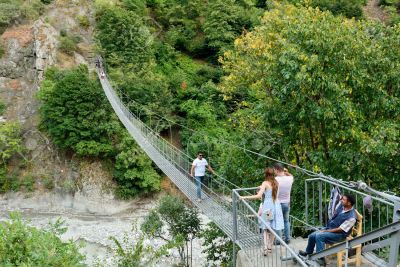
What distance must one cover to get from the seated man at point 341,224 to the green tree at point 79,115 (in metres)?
11.1

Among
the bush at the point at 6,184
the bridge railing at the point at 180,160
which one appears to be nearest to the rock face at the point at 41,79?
the bush at the point at 6,184

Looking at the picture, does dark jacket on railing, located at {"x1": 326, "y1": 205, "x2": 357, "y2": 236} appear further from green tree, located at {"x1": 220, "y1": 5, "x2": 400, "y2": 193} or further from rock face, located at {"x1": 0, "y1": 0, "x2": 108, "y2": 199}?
rock face, located at {"x1": 0, "y1": 0, "x2": 108, "y2": 199}

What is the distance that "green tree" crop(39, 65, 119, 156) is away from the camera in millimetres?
13320

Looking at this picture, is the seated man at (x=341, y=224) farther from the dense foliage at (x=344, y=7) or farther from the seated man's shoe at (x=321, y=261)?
the dense foliage at (x=344, y=7)

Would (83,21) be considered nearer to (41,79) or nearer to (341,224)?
(41,79)

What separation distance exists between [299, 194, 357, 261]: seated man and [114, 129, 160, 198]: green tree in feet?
34.3

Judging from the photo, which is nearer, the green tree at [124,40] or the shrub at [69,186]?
the shrub at [69,186]

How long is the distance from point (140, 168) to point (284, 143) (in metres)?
8.31

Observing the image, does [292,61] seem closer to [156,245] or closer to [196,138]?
[156,245]

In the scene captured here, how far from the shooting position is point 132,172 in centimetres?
1322

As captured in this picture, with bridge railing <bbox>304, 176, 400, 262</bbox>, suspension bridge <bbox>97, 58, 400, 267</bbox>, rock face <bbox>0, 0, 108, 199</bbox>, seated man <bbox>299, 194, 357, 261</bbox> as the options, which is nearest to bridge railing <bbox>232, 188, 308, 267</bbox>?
suspension bridge <bbox>97, 58, 400, 267</bbox>

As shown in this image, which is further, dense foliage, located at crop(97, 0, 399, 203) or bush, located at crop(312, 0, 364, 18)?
bush, located at crop(312, 0, 364, 18)

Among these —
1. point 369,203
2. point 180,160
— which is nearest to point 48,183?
point 180,160

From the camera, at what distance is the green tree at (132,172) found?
43.5 feet
